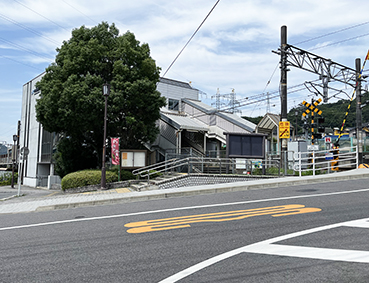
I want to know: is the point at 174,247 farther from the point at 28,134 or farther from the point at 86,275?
the point at 28,134

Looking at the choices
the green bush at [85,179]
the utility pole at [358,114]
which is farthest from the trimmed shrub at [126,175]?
the utility pole at [358,114]

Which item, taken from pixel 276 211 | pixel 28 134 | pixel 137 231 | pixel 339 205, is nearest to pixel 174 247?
pixel 137 231

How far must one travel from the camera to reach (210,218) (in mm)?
7805

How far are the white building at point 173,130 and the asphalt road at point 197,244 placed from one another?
602 inches

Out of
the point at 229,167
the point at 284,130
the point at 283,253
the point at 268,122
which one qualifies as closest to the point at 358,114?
the point at 284,130

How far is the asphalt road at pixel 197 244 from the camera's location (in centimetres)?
440

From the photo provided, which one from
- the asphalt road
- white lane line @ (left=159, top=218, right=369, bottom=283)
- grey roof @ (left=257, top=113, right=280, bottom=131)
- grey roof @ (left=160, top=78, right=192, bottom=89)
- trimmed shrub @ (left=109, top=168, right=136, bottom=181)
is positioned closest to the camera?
the asphalt road

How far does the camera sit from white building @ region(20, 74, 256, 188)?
3044 centimetres

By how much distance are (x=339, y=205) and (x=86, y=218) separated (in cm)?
694

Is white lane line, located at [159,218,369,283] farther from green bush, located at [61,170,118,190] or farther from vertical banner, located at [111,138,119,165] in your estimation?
vertical banner, located at [111,138,119,165]

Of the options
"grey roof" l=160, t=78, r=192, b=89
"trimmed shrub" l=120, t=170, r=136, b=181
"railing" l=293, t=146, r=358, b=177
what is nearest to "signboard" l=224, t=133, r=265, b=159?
"railing" l=293, t=146, r=358, b=177

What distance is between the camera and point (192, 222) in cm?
746

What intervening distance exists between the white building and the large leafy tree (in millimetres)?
5120

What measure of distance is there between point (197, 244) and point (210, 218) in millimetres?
2114
